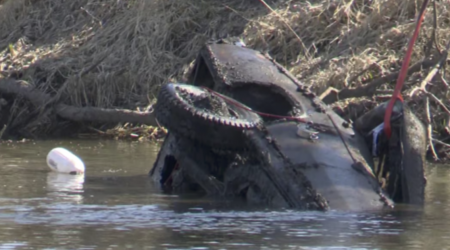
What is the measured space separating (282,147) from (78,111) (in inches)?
241

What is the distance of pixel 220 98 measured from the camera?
9.65 metres

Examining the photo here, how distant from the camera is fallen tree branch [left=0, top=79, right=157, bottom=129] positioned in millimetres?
14180

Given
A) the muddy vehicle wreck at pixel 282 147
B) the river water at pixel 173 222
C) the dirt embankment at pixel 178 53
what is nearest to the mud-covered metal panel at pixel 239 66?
the muddy vehicle wreck at pixel 282 147

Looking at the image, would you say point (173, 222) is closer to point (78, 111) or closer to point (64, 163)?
point (64, 163)

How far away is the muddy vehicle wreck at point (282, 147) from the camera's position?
29.6 ft

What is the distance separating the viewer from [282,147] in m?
Result: 9.29

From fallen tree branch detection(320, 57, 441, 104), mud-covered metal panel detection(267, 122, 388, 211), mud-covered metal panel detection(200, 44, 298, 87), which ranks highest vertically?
mud-covered metal panel detection(200, 44, 298, 87)

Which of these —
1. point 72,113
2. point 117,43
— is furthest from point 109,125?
point 117,43

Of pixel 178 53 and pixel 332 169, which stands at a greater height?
pixel 178 53

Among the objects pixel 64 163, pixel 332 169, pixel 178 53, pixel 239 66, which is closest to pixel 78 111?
pixel 178 53

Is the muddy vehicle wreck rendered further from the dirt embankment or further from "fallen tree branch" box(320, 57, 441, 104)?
the dirt embankment

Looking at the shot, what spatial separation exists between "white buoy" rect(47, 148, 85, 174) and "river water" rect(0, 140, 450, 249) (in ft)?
1.47

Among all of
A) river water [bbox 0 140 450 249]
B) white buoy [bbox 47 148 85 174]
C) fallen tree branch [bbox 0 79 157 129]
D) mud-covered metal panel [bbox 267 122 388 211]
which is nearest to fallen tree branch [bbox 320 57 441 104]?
river water [bbox 0 140 450 249]

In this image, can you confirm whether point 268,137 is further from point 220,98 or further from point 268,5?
point 268,5
